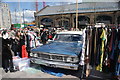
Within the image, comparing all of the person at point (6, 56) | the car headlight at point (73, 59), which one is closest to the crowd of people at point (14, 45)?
the person at point (6, 56)

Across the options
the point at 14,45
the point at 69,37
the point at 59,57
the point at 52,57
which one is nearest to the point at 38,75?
the point at 52,57

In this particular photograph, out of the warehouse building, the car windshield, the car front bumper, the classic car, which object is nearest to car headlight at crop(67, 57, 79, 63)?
the classic car

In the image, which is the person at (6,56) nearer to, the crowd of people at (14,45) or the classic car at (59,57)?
the crowd of people at (14,45)

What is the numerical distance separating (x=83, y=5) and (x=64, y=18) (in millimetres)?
6897

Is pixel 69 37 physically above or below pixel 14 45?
above

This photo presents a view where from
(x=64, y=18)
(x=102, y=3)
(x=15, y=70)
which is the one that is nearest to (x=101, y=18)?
(x=102, y=3)

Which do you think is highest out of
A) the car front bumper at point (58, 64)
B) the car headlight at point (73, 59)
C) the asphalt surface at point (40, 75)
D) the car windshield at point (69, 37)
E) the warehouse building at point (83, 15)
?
the warehouse building at point (83, 15)

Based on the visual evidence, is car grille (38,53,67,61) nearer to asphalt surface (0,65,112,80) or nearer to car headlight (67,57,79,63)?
car headlight (67,57,79,63)

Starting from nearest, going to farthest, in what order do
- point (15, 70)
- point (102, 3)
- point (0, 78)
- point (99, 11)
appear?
point (0, 78)
point (15, 70)
point (99, 11)
point (102, 3)

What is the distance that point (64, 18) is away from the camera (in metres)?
34.4

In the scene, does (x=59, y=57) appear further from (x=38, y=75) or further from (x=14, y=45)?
(x=14, y=45)

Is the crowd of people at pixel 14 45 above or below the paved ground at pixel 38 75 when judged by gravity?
above

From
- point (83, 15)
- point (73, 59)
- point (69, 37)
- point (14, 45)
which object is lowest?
point (73, 59)

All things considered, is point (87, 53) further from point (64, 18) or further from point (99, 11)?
point (64, 18)
